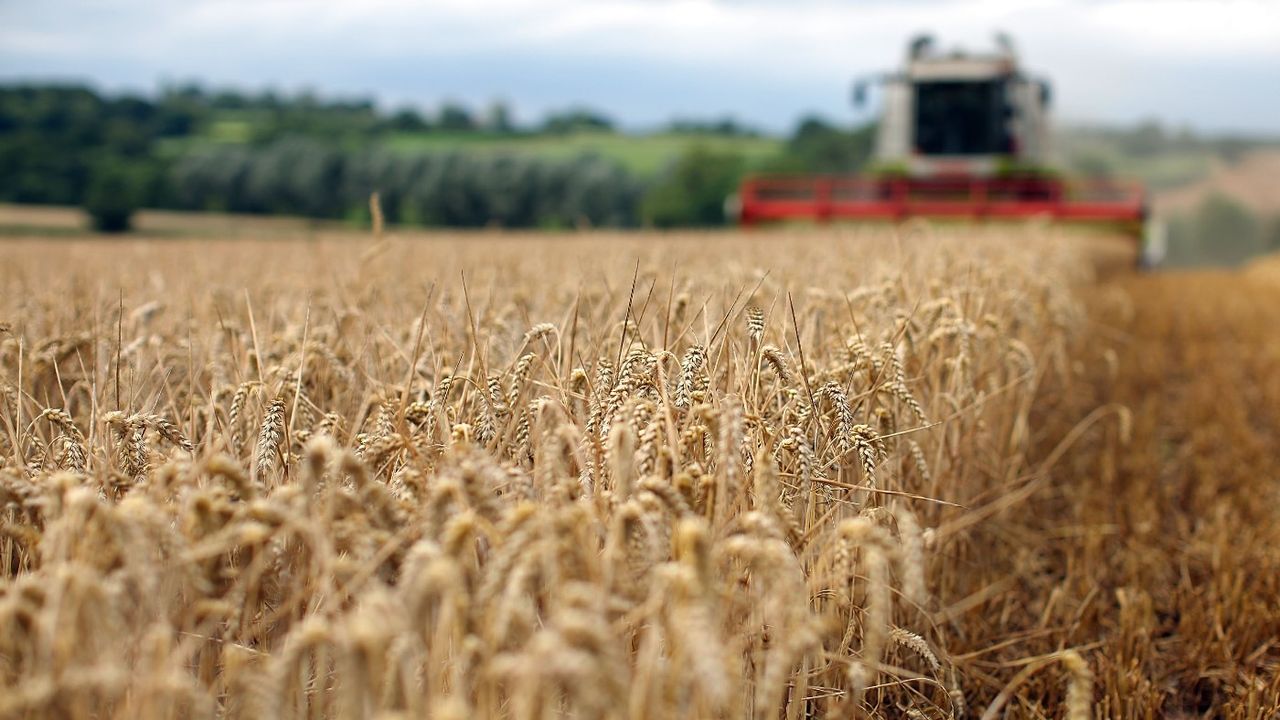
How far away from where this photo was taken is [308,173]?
49688 millimetres

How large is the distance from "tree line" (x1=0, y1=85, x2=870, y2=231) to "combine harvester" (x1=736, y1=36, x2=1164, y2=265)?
25.4 m

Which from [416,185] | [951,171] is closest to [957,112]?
[951,171]

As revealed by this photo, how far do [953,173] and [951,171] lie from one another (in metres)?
0.05

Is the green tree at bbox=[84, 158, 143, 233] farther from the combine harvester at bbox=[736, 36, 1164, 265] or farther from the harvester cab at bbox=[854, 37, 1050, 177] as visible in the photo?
the harvester cab at bbox=[854, 37, 1050, 177]

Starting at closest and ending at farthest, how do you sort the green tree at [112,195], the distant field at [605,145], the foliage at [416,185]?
the green tree at [112,195] → the foliage at [416,185] → the distant field at [605,145]

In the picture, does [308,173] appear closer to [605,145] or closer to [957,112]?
[605,145]

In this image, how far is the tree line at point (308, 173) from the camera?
144ft

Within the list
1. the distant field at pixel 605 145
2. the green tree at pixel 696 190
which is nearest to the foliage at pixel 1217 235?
the distant field at pixel 605 145

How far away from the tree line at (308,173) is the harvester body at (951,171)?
25.4 metres

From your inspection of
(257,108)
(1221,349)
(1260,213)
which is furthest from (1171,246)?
(1221,349)

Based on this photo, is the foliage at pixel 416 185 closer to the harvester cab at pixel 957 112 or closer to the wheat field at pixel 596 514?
the harvester cab at pixel 957 112

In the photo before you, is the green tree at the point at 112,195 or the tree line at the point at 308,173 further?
the tree line at the point at 308,173

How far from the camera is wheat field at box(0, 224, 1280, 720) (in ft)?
3.66

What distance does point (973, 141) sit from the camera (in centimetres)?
1762
